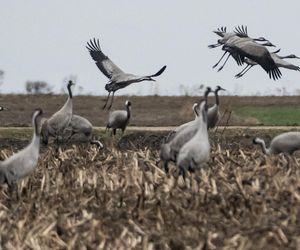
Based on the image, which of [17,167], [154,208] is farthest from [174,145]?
[154,208]

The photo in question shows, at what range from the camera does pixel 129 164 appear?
15.1 m

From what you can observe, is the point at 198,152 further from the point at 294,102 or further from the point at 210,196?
the point at 294,102

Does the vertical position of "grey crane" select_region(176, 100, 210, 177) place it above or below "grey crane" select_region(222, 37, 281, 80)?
below

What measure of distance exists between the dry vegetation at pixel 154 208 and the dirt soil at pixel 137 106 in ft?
47.1

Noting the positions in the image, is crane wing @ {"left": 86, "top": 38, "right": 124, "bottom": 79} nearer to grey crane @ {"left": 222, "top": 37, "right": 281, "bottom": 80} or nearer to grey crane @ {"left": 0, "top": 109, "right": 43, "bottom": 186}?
grey crane @ {"left": 222, "top": 37, "right": 281, "bottom": 80}

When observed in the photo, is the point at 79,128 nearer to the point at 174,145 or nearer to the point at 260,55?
the point at 260,55

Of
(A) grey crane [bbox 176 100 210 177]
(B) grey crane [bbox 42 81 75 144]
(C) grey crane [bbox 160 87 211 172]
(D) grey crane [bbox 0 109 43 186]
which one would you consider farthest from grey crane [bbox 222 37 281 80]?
(D) grey crane [bbox 0 109 43 186]

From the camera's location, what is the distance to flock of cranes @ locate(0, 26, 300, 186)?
13180mm

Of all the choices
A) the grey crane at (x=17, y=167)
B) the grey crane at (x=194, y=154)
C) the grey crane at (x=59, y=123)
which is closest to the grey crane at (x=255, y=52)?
the grey crane at (x=59, y=123)

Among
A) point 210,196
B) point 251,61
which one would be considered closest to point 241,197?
point 210,196

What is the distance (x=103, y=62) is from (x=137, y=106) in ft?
35.1

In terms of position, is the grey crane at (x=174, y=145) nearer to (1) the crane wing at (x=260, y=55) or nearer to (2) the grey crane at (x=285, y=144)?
(2) the grey crane at (x=285, y=144)

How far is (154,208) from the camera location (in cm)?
1151

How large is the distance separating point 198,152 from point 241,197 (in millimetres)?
1523
